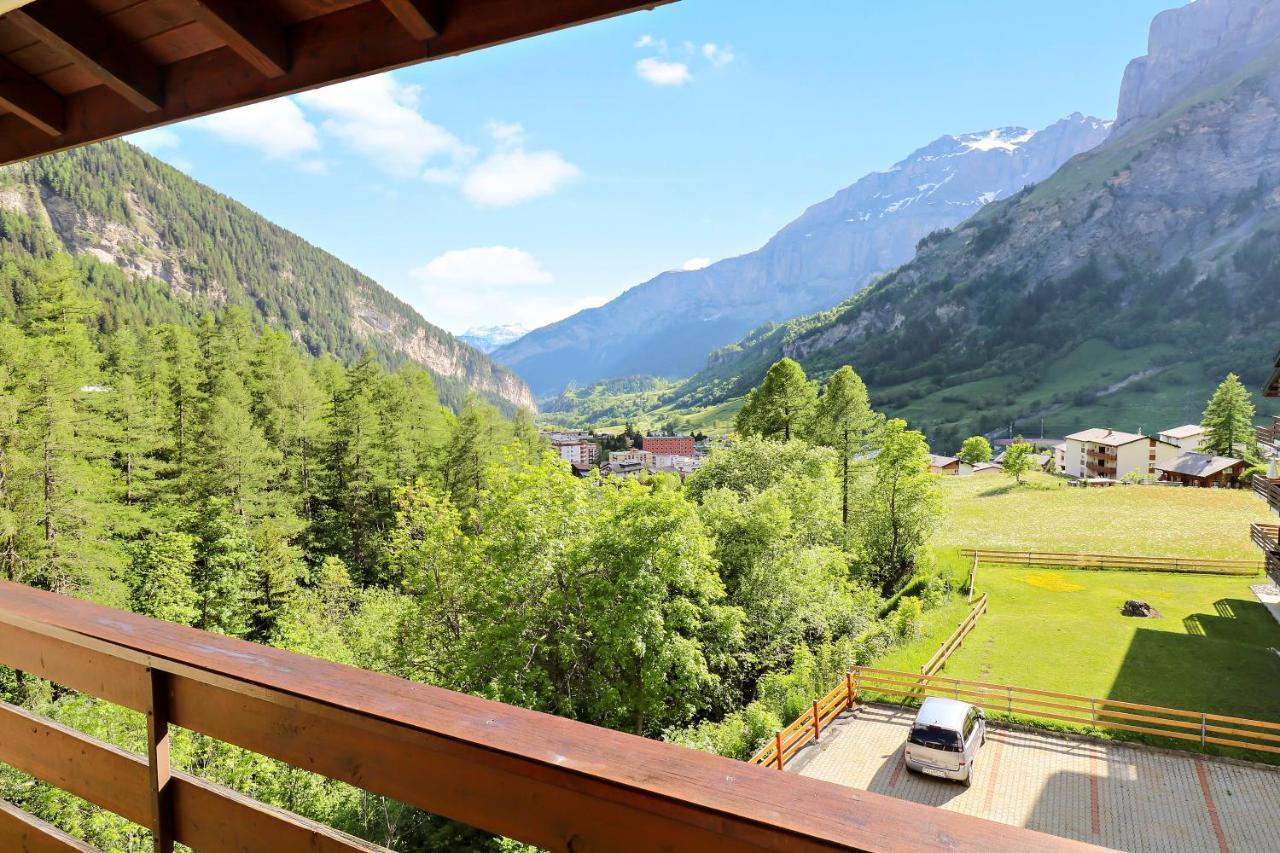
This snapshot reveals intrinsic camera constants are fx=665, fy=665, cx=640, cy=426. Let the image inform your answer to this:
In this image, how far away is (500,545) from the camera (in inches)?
670

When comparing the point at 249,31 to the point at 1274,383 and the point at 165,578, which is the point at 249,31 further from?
the point at 165,578

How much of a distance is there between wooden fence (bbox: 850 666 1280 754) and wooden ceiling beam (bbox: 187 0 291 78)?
49.0 ft

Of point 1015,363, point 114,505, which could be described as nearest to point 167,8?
point 114,505

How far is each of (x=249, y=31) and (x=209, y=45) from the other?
Result: 1.55 feet

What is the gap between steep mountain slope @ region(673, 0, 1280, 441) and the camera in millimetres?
120625

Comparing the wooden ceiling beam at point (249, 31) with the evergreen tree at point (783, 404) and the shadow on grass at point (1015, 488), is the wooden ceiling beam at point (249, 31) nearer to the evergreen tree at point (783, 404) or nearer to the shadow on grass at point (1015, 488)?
the evergreen tree at point (783, 404)

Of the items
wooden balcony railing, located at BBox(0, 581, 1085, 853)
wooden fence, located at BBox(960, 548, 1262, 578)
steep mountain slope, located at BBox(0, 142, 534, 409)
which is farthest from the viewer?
steep mountain slope, located at BBox(0, 142, 534, 409)

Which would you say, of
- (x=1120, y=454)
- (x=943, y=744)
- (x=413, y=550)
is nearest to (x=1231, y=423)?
(x=1120, y=454)

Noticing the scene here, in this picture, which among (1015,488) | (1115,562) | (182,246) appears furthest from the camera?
(182,246)

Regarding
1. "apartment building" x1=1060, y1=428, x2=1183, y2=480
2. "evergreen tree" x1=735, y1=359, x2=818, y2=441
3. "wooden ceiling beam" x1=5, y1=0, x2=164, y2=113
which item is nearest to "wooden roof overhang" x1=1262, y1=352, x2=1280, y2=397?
"evergreen tree" x1=735, y1=359, x2=818, y2=441

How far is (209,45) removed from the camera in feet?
8.38

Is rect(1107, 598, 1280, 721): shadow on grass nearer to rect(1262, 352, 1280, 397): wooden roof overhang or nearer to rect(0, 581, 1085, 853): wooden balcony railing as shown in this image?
rect(1262, 352, 1280, 397): wooden roof overhang

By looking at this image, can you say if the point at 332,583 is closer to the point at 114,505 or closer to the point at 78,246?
the point at 114,505

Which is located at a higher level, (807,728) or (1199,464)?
(1199,464)
